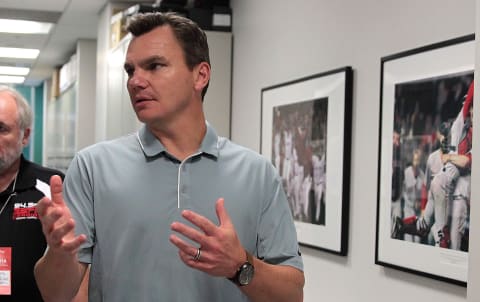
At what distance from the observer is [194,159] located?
60.2 inches

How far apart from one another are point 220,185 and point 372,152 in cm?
131

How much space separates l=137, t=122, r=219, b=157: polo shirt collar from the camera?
1507 mm

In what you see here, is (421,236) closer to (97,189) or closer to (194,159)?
(194,159)

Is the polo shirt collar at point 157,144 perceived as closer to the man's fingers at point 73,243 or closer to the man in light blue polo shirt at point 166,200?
the man in light blue polo shirt at point 166,200

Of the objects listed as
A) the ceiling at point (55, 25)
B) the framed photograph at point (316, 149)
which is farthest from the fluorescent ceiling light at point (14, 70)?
the framed photograph at point (316, 149)

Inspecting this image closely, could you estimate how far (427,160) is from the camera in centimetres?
231

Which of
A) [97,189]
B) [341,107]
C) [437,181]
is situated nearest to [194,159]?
[97,189]

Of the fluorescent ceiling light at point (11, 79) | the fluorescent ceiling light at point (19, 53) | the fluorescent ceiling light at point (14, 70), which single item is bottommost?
the fluorescent ceiling light at point (11, 79)

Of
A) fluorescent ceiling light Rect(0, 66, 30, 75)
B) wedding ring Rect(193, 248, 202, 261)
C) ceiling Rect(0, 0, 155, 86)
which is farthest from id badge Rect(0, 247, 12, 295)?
fluorescent ceiling light Rect(0, 66, 30, 75)

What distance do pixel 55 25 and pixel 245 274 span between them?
5.79 meters

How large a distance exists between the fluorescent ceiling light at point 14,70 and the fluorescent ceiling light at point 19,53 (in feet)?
3.00

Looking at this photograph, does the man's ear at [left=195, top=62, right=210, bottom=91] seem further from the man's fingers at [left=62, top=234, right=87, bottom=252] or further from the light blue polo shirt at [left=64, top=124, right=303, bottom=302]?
the man's fingers at [left=62, top=234, right=87, bottom=252]

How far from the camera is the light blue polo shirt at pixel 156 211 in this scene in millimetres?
1428

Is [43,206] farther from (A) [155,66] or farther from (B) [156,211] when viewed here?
(A) [155,66]
